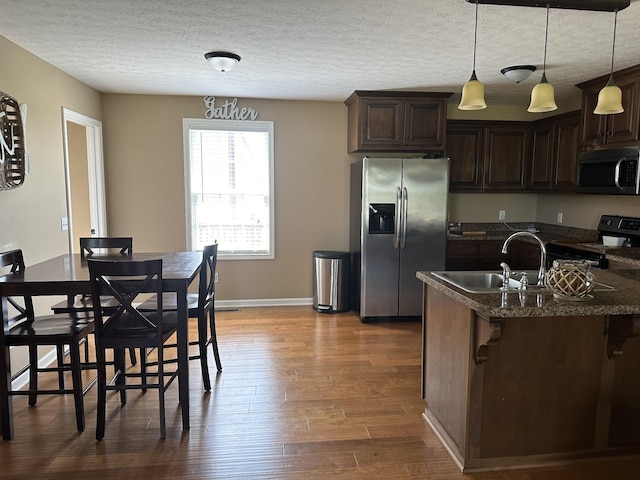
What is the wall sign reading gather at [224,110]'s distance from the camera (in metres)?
4.89

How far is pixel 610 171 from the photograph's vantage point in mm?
3781

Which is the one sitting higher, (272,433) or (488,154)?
(488,154)

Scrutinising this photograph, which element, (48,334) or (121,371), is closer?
(48,334)

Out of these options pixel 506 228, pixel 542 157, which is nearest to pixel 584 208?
pixel 542 157

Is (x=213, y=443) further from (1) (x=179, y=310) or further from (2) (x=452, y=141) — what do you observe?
(2) (x=452, y=141)

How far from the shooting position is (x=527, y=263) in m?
4.59

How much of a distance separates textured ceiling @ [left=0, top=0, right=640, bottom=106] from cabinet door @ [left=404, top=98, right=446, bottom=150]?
12.2 inches

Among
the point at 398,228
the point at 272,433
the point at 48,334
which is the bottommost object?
the point at 272,433

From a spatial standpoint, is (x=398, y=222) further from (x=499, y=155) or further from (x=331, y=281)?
(x=499, y=155)

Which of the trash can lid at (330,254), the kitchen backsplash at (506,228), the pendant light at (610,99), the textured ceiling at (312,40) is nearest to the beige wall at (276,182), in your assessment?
the trash can lid at (330,254)

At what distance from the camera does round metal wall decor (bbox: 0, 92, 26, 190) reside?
2910 millimetres

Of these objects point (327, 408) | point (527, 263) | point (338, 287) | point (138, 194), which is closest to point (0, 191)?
point (138, 194)

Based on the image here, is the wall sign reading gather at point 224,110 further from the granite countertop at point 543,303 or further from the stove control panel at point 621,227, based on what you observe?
the stove control panel at point 621,227

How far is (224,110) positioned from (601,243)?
13.5 ft
